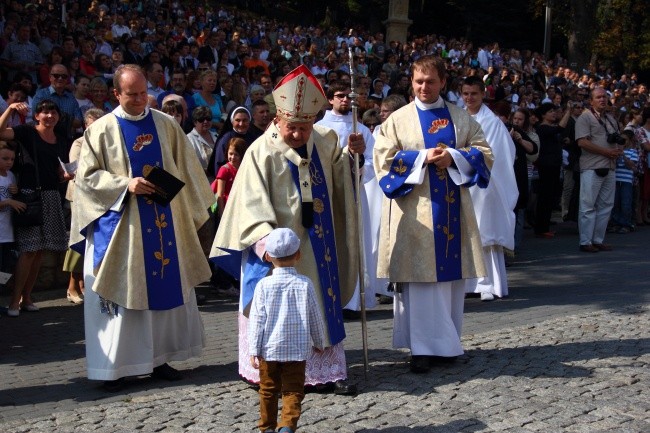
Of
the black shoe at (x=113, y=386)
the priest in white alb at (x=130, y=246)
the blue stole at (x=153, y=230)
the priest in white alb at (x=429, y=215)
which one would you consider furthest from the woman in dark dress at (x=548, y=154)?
the black shoe at (x=113, y=386)

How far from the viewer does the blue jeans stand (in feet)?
49.1

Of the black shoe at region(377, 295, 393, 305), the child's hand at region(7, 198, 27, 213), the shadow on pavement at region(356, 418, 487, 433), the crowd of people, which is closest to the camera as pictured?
the shadow on pavement at region(356, 418, 487, 433)

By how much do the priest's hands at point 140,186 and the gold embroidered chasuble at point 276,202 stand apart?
0.59 metres

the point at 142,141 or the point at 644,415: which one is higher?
the point at 142,141

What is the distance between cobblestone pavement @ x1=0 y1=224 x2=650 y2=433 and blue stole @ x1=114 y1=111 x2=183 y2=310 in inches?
24.4

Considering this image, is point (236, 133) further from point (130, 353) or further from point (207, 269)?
point (130, 353)

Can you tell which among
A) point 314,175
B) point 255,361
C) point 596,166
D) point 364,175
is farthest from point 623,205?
point 255,361

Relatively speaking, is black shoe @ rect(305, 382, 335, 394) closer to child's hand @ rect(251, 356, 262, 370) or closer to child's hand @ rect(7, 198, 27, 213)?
child's hand @ rect(251, 356, 262, 370)

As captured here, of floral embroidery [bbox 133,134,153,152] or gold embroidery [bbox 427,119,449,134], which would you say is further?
gold embroidery [bbox 427,119,449,134]

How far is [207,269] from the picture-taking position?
703cm

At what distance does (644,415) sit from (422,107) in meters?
2.66

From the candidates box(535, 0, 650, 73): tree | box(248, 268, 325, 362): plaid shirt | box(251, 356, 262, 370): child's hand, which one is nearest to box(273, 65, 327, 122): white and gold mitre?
box(248, 268, 325, 362): plaid shirt

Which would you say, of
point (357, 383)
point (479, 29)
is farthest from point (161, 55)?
point (479, 29)

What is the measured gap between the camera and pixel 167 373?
6785mm
